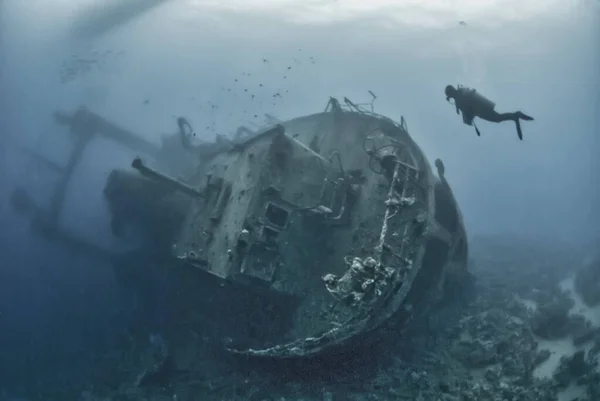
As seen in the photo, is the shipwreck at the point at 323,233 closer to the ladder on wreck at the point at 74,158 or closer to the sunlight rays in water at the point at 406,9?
the ladder on wreck at the point at 74,158

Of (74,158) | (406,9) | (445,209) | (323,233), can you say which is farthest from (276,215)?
(406,9)

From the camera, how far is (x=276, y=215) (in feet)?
27.1

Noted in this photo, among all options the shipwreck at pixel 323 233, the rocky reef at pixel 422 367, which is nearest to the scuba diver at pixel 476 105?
the shipwreck at pixel 323 233

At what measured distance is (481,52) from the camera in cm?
3984

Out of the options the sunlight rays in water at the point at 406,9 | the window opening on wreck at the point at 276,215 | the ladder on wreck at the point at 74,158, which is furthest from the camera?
the sunlight rays in water at the point at 406,9

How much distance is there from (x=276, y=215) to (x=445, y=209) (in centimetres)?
396

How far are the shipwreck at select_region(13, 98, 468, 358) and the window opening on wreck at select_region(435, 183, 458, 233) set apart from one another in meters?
0.02

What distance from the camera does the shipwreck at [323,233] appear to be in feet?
24.2

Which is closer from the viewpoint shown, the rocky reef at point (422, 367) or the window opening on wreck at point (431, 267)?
the rocky reef at point (422, 367)

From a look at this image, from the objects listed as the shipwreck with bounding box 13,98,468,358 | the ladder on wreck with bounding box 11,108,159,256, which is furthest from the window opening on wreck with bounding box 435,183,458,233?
the ladder on wreck with bounding box 11,108,159,256

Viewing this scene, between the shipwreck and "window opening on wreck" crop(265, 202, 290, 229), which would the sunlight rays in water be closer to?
the shipwreck

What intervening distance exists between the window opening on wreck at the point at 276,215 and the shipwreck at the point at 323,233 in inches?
0.9

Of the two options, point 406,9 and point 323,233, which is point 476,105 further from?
point 406,9

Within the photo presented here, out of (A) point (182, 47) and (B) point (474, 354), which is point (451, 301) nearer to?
(B) point (474, 354)
